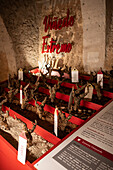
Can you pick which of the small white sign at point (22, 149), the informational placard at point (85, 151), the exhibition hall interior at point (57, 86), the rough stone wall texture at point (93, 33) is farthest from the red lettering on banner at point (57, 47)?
the small white sign at point (22, 149)

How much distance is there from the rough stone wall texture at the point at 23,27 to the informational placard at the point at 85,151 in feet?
14.0

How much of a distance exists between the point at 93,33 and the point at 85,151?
3652 mm

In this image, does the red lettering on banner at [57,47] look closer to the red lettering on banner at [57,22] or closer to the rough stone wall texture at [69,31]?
the rough stone wall texture at [69,31]

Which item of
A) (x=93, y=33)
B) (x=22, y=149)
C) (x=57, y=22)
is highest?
(x=57, y=22)

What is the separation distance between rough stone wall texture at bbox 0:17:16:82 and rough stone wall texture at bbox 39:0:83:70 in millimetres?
1447

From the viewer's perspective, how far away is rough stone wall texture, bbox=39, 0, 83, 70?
450cm

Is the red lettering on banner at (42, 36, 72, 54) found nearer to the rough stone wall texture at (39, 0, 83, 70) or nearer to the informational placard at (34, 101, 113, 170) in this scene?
the rough stone wall texture at (39, 0, 83, 70)

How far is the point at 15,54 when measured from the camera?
5.12 m

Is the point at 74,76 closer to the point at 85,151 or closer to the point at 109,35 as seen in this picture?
the point at 109,35

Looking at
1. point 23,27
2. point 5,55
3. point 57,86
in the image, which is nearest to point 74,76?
point 57,86

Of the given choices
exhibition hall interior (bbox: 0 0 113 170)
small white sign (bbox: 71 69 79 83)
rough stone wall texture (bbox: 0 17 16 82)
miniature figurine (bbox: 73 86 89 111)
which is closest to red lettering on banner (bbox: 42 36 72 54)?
exhibition hall interior (bbox: 0 0 113 170)

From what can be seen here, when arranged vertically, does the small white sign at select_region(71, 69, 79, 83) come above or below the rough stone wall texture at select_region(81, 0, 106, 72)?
below

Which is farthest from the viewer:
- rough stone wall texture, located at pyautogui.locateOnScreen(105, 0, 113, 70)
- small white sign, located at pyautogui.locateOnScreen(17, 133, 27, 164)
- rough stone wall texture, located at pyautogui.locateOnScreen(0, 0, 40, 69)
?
rough stone wall texture, located at pyautogui.locateOnScreen(0, 0, 40, 69)

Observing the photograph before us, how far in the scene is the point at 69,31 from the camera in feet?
15.6
